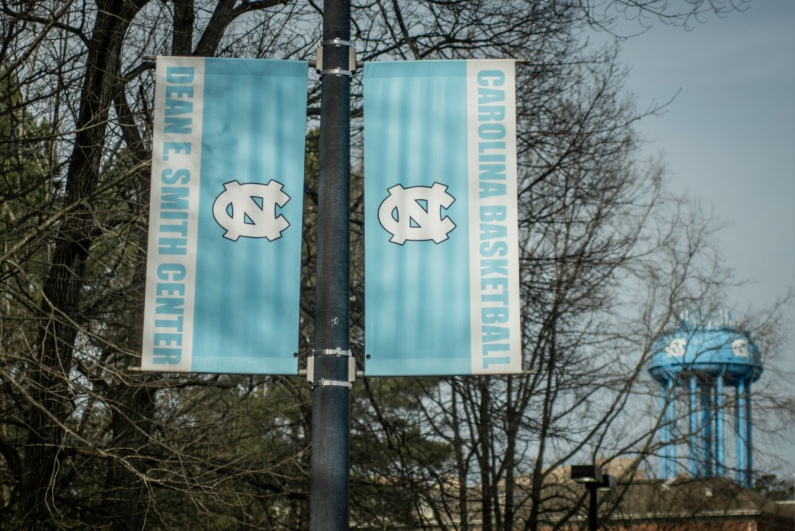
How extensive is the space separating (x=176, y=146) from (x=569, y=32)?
928 centimetres

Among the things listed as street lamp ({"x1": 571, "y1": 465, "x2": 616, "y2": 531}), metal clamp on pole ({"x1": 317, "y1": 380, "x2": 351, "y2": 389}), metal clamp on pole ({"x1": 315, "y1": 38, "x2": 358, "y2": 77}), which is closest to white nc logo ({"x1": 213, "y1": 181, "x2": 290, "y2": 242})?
metal clamp on pole ({"x1": 315, "y1": 38, "x2": 358, "y2": 77})

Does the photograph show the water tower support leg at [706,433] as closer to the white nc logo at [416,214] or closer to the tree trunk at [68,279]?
the tree trunk at [68,279]

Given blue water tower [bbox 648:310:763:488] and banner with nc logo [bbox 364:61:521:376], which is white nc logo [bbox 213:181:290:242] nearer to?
banner with nc logo [bbox 364:61:521:376]

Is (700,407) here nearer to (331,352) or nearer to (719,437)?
(719,437)

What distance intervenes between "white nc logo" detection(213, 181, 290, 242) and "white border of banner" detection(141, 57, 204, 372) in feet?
0.51

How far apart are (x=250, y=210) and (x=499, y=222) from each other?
51.8 inches

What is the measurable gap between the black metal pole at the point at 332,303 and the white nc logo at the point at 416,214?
0.84ft

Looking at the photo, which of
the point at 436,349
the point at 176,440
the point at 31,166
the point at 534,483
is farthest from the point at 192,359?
the point at 534,483

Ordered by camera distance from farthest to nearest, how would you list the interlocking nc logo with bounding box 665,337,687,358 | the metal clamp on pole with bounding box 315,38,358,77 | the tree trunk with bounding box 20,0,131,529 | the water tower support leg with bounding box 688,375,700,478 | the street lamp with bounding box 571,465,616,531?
the interlocking nc logo with bounding box 665,337,687,358, the water tower support leg with bounding box 688,375,700,478, the street lamp with bounding box 571,465,616,531, the tree trunk with bounding box 20,0,131,529, the metal clamp on pole with bounding box 315,38,358,77

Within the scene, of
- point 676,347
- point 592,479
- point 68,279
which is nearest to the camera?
point 68,279

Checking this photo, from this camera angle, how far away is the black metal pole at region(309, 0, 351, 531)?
513cm

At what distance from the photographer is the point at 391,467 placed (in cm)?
1553

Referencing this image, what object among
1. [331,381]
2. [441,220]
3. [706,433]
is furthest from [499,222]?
[706,433]

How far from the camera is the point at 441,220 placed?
19.1 ft
